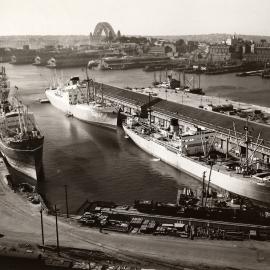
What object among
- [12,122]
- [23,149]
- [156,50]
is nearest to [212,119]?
[23,149]

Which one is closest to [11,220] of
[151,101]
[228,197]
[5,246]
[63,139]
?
[5,246]

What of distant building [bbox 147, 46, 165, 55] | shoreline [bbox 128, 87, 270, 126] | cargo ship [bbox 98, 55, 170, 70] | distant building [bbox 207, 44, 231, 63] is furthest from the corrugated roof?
distant building [bbox 147, 46, 165, 55]

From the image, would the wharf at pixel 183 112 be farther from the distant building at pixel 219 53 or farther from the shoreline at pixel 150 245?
the distant building at pixel 219 53

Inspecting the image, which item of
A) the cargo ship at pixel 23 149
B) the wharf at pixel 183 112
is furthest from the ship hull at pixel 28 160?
the wharf at pixel 183 112

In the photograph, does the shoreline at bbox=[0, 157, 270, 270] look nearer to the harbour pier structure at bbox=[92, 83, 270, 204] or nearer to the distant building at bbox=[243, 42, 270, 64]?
the harbour pier structure at bbox=[92, 83, 270, 204]

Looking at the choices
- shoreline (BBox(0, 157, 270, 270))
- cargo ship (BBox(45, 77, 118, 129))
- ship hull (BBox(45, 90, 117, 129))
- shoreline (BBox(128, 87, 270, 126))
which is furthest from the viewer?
cargo ship (BBox(45, 77, 118, 129))

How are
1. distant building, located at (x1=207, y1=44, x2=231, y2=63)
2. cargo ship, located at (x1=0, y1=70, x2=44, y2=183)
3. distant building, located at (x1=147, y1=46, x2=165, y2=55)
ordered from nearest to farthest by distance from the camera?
cargo ship, located at (x1=0, y1=70, x2=44, y2=183) < distant building, located at (x1=207, y1=44, x2=231, y2=63) < distant building, located at (x1=147, y1=46, x2=165, y2=55)
